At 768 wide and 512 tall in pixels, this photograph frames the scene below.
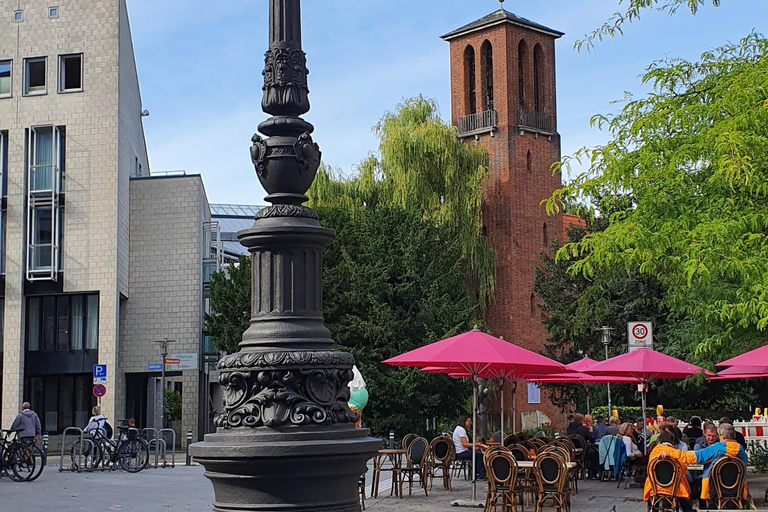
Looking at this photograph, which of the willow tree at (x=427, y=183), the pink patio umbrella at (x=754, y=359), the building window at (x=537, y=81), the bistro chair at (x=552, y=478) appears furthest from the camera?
the building window at (x=537, y=81)

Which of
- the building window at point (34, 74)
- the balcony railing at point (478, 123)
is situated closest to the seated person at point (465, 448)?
the building window at point (34, 74)

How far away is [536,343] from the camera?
5331 centimetres

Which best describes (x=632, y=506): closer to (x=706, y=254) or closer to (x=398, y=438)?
(x=706, y=254)

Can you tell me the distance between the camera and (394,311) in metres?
36.4

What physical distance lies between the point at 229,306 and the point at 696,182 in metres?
26.3

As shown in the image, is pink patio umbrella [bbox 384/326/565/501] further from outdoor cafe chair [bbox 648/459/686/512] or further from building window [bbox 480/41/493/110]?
building window [bbox 480/41/493/110]

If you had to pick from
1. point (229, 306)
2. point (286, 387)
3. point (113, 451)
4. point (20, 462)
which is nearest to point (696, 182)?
point (286, 387)

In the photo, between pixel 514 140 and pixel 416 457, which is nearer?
pixel 416 457

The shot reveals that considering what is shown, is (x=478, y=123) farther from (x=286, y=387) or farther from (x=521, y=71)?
(x=286, y=387)

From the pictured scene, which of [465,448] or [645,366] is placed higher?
[645,366]

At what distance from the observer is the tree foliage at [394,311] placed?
34594 millimetres

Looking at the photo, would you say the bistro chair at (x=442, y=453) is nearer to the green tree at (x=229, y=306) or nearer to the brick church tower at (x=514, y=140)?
the green tree at (x=229, y=306)

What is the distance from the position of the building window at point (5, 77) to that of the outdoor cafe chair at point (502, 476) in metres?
32.2

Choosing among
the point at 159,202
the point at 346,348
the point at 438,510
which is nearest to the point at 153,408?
the point at 159,202
